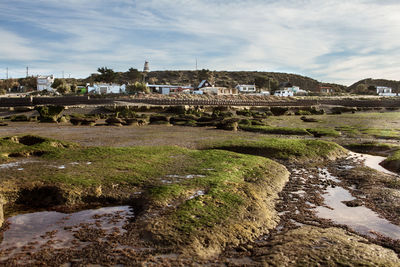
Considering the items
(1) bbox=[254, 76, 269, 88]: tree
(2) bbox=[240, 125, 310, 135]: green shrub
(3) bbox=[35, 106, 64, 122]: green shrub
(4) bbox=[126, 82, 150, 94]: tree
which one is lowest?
(2) bbox=[240, 125, 310, 135]: green shrub

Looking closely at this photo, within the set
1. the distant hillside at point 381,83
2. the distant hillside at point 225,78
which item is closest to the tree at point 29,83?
the distant hillside at point 225,78

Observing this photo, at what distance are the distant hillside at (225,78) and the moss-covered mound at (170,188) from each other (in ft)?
434

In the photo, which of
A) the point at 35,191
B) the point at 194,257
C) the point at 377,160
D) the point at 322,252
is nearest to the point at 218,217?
the point at 194,257

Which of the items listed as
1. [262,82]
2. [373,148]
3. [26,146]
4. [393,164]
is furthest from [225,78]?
[26,146]

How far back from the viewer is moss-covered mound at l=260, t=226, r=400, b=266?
6.38 metres

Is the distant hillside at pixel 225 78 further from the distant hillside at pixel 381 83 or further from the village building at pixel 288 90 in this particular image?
the village building at pixel 288 90

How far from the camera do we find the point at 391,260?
6633 mm

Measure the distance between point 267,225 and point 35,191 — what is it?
6.78 metres

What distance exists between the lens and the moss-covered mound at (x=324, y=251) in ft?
20.9

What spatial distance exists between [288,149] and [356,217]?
8812 mm

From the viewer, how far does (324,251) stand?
6.75 meters

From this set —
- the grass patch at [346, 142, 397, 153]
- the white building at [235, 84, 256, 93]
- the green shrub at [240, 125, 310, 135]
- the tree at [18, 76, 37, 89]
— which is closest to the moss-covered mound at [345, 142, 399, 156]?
the grass patch at [346, 142, 397, 153]

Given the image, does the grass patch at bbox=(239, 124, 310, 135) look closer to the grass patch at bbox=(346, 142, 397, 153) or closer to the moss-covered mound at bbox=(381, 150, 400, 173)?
the grass patch at bbox=(346, 142, 397, 153)

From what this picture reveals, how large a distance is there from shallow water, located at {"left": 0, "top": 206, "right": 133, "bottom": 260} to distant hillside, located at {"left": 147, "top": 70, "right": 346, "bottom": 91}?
13777 cm
